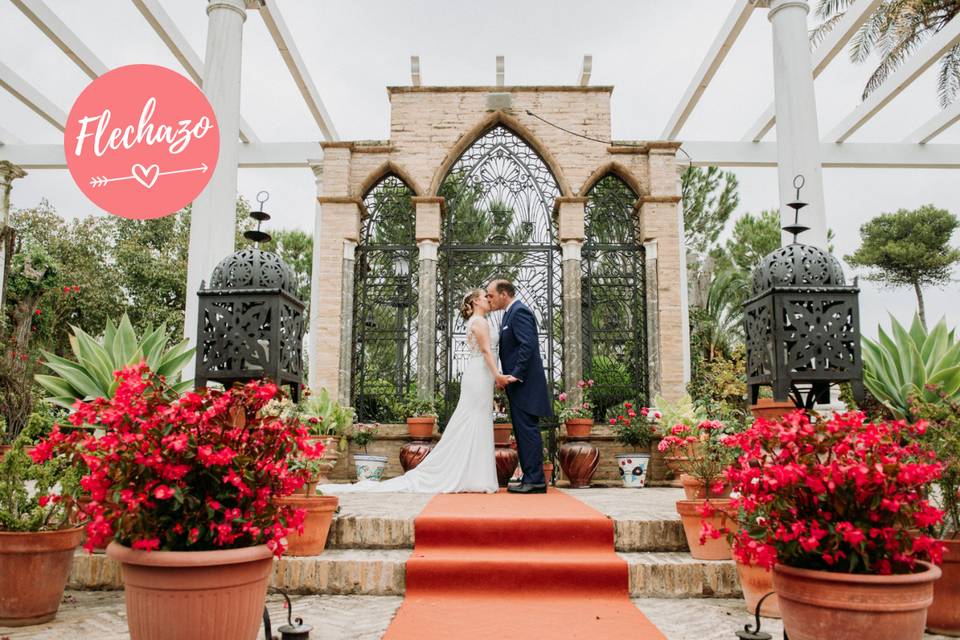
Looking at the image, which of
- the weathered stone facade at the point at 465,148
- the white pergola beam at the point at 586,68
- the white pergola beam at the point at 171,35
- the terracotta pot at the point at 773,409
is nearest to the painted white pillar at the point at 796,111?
the weathered stone facade at the point at 465,148

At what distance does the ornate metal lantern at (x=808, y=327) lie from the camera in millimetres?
3580

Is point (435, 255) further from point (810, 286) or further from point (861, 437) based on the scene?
point (861, 437)

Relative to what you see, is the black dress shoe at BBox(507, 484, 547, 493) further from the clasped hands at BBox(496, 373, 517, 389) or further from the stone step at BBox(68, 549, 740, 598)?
the stone step at BBox(68, 549, 740, 598)

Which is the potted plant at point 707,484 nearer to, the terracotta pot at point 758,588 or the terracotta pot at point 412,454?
the terracotta pot at point 758,588

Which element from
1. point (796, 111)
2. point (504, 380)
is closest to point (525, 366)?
point (504, 380)

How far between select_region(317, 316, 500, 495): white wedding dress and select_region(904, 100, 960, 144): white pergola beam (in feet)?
31.3

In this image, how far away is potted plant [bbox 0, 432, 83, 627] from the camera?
3352 mm

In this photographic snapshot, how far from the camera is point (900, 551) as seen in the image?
258 cm

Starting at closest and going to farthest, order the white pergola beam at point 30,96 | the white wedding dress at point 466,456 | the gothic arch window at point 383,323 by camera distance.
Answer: the white wedding dress at point 466,456 → the gothic arch window at point 383,323 → the white pergola beam at point 30,96

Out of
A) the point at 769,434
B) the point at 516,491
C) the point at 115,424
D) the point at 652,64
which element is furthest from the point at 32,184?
the point at 769,434

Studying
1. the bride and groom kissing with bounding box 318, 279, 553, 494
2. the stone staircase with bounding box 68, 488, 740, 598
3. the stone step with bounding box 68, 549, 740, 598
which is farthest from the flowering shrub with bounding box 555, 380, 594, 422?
the stone step with bounding box 68, 549, 740, 598

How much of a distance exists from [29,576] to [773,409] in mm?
4093

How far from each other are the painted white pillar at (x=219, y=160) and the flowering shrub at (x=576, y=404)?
4.58 m

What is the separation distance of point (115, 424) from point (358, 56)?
443 inches
